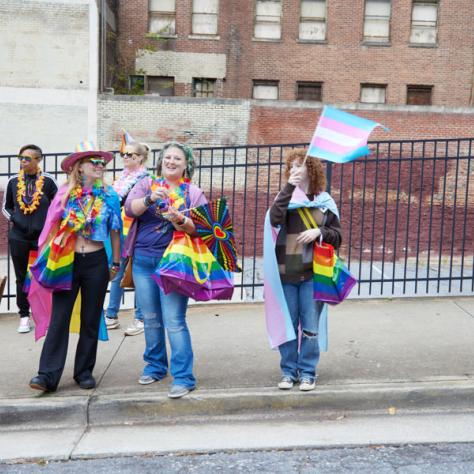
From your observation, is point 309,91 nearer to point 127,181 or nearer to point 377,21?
point 377,21

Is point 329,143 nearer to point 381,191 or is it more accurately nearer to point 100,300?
point 100,300

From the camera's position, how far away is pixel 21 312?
267 inches

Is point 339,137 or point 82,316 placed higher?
point 339,137

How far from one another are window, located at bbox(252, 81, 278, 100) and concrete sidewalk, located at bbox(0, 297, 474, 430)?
67.0 feet

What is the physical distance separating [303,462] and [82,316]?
1997mm

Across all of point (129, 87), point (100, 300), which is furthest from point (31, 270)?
point (129, 87)

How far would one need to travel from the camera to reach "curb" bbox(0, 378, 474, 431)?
4.70m

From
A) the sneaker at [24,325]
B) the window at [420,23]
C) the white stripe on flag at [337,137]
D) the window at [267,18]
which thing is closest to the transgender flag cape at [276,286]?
the white stripe on flag at [337,137]

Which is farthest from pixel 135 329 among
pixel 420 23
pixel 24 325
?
pixel 420 23

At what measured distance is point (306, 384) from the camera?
4805mm

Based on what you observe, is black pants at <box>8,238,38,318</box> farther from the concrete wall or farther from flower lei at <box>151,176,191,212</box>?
the concrete wall

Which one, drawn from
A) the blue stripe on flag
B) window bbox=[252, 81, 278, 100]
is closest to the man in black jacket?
the blue stripe on flag

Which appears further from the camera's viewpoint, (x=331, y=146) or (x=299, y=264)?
(x=299, y=264)

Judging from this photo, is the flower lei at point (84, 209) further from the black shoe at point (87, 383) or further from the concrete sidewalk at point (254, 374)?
the concrete sidewalk at point (254, 374)
